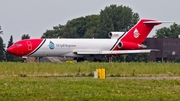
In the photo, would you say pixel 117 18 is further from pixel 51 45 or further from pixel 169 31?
pixel 51 45

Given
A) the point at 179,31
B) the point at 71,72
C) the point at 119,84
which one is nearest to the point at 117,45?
the point at 71,72

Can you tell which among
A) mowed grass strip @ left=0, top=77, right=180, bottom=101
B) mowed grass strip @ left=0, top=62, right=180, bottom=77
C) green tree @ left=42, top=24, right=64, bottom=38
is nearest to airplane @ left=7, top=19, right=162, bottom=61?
mowed grass strip @ left=0, top=62, right=180, bottom=77

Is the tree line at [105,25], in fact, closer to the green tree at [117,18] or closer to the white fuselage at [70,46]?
the green tree at [117,18]

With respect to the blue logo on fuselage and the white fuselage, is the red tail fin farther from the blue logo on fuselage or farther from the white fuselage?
the blue logo on fuselage

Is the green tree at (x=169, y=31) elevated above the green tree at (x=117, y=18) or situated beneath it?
situated beneath

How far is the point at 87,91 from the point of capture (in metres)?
22.5

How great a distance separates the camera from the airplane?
62469mm

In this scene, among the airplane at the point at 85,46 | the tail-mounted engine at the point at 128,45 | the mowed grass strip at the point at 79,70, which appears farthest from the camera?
the tail-mounted engine at the point at 128,45

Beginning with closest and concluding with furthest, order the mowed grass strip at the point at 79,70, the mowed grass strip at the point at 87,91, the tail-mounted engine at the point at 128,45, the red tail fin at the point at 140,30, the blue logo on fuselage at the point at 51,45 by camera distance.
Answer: the mowed grass strip at the point at 87,91, the mowed grass strip at the point at 79,70, the blue logo on fuselage at the point at 51,45, the tail-mounted engine at the point at 128,45, the red tail fin at the point at 140,30

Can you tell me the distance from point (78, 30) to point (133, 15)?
14.6 metres

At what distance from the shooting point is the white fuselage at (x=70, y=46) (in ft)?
207

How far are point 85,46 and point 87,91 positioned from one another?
4405cm

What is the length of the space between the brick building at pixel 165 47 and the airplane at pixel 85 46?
118 feet

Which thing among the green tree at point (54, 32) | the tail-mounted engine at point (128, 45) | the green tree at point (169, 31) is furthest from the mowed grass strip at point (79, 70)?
the green tree at point (54, 32)
